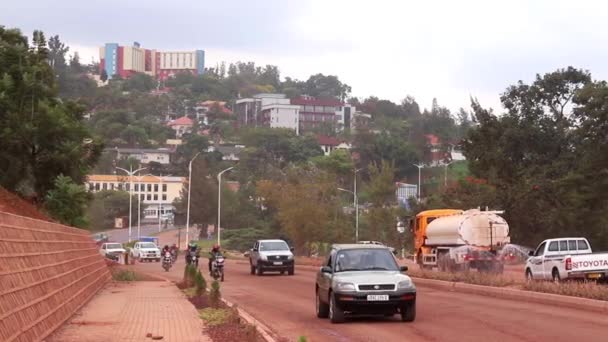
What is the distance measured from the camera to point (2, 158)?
110 feet

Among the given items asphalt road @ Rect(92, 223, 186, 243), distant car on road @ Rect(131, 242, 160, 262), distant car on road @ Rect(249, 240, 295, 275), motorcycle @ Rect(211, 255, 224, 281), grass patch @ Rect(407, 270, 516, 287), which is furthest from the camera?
asphalt road @ Rect(92, 223, 186, 243)

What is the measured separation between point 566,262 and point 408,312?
35.2ft

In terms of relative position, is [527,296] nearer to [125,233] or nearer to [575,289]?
[575,289]

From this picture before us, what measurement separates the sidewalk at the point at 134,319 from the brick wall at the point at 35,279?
0.38 m

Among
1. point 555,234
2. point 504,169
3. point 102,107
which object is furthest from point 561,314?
point 102,107

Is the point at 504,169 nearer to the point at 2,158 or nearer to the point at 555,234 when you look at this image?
the point at 555,234

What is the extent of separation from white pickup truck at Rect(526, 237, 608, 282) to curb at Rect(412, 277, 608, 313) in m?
2.24

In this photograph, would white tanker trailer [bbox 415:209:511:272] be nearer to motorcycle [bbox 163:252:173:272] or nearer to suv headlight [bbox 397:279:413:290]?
motorcycle [bbox 163:252:173:272]

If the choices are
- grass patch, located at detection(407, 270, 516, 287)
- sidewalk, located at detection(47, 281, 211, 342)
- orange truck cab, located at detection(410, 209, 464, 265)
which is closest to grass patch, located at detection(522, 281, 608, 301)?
grass patch, located at detection(407, 270, 516, 287)

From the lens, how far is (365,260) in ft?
63.3

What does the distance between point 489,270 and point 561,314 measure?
669 inches

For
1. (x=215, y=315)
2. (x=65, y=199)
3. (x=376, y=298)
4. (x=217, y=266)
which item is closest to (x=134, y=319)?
Result: (x=215, y=315)

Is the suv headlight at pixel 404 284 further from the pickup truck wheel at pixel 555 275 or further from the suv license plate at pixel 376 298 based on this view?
the pickup truck wheel at pixel 555 275

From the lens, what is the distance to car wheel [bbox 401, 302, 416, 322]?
1844cm
